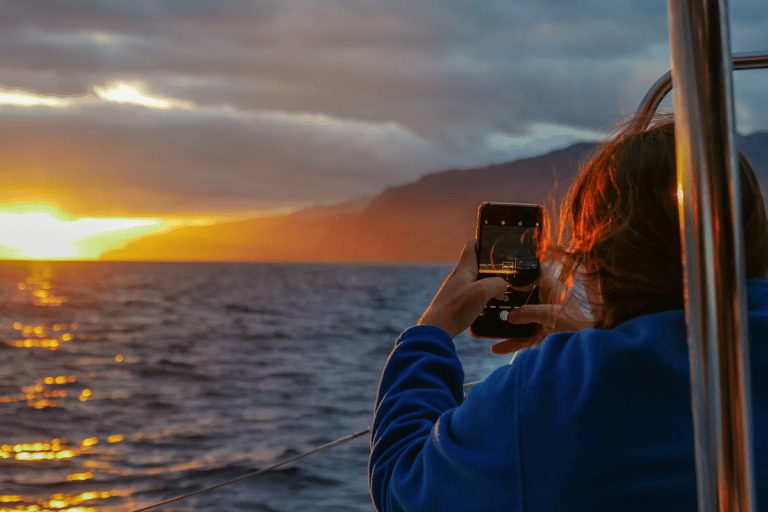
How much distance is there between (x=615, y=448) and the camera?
0.54m

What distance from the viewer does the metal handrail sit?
0.81 meters

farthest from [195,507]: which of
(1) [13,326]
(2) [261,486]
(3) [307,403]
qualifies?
(1) [13,326]

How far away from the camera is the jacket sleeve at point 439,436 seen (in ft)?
1.86

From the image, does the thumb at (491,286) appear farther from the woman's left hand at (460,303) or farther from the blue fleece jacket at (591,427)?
the blue fleece jacket at (591,427)

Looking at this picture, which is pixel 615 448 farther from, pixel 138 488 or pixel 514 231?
pixel 138 488

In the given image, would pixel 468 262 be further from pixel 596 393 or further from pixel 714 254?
pixel 714 254

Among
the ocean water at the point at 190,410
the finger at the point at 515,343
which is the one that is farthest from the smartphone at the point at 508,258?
the ocean water at the point at 190,410

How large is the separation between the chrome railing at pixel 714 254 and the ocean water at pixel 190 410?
175 inches

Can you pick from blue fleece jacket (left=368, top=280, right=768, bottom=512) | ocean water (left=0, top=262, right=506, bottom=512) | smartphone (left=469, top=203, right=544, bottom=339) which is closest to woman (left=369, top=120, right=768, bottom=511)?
blue fleece jacket (left=368, top=280, right=768, bottom=512)

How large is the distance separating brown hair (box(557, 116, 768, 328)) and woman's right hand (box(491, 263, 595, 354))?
0.05m

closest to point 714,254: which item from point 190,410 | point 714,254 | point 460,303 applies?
point 714,254

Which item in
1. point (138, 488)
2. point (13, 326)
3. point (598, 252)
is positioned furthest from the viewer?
point (13, 326)

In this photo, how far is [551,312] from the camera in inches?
32.8

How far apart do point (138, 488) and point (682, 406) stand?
5.37m
